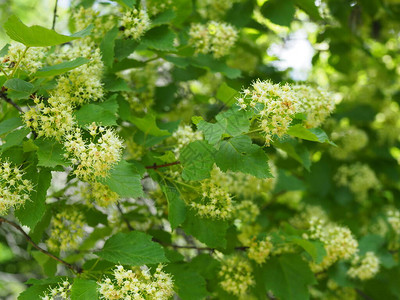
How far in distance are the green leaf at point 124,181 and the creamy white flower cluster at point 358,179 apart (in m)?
3.01

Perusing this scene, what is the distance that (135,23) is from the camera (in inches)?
94.0

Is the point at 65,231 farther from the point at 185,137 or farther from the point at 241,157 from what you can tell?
the point at 241,157

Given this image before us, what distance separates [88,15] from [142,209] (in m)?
1.35

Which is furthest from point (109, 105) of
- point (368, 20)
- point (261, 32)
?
point (368, 20)

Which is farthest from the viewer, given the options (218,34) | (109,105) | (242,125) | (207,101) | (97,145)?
(207,101)

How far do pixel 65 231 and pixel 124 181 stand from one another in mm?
774

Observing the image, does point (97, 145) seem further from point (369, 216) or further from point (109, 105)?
point (369, 216)

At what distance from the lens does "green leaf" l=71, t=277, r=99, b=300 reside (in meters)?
1.63

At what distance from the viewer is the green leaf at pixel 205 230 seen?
84.7 inches

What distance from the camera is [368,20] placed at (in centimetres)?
498

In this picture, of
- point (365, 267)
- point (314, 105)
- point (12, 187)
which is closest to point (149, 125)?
point (12, 187)

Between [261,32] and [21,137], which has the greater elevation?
[21,137]

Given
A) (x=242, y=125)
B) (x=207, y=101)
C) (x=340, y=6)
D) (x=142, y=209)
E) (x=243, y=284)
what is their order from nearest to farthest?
(x=242, y=125) → (x=243, y=284) → (x=142, y=209) → (x=207, y=101) → (x=340, y=6)

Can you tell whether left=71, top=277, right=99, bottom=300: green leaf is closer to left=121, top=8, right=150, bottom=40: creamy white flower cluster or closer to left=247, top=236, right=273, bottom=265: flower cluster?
left=247, top=236, right=273, bottom=265: flower cluster
